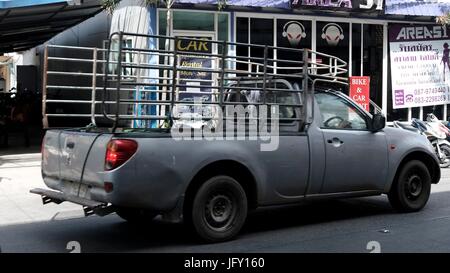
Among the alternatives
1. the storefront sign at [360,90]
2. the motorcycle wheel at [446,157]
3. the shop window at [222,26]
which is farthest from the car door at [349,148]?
the shop window at [222,26]

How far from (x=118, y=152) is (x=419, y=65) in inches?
604

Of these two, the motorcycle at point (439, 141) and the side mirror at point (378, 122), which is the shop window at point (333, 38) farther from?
the side mirror at point (378, 122)

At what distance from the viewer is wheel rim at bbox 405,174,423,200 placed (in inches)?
310

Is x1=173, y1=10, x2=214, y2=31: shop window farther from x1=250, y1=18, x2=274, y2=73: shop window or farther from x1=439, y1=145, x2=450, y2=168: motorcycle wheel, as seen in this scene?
x1=439, y1=145, x2=450, y2=168: motorcycle wheel

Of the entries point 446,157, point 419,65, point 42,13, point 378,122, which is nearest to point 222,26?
point 42,13

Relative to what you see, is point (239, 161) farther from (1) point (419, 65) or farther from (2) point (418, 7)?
(1) point (419, 65)

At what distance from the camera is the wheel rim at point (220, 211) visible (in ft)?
20.1

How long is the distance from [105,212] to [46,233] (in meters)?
1.52

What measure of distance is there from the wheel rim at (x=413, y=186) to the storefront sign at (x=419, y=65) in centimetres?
1081

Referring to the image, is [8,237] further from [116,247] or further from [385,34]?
[385,34]

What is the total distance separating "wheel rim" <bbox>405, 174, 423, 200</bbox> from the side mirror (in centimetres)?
97

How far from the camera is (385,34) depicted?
18.2 meters

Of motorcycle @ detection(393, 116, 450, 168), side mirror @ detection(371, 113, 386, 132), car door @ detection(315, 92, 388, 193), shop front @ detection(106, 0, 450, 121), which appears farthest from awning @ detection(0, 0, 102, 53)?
motorcycle @ detection(393, 116, 450, 168)
